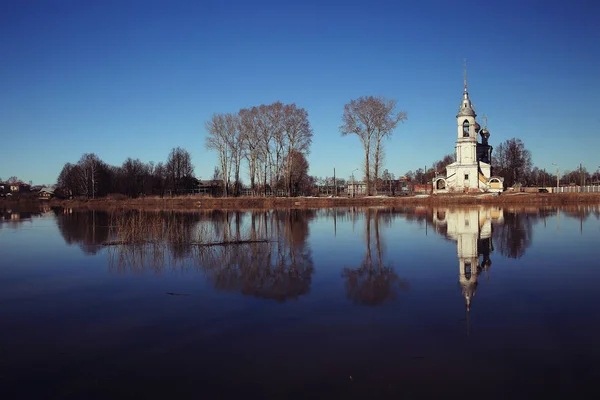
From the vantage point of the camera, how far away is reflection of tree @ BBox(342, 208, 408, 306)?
9.23m

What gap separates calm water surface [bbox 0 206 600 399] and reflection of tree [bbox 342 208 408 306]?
0.06 metres

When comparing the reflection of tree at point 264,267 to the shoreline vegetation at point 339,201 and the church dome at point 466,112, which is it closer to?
the shoreline vegetation at point 339,201

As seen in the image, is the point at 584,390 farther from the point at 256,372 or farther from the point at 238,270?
the point at 238,270

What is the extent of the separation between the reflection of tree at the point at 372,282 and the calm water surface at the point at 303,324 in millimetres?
63

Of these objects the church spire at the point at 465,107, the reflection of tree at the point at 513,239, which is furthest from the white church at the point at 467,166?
the reflection of tree at the point at 513,239

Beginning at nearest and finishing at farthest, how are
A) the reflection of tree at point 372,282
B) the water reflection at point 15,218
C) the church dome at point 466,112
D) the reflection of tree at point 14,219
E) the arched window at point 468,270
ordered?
the reflection of tree at point 372,282
the arched window at point 468,270
the water reflection at point 15,218
the reflection of tree at point 14,219
the church dome at point 466,112

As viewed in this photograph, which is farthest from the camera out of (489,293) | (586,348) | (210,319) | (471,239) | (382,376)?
(471,239)

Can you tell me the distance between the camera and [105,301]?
945 centimetres

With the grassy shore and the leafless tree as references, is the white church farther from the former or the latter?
the leafless tree

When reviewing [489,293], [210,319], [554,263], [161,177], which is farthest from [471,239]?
[161,177]

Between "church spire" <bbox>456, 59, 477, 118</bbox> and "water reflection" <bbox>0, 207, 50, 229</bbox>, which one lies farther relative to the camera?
"church spire" <bbox>456, 59, 477, 118</bbox>

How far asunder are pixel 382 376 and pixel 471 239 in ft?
47.7

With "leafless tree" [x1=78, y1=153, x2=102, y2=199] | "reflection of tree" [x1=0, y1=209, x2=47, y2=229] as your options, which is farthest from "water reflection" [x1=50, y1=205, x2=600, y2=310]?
"leafless tree" [x1=78, y1=153, x2=102, y2=199]

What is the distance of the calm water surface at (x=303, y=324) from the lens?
17.4 feet
